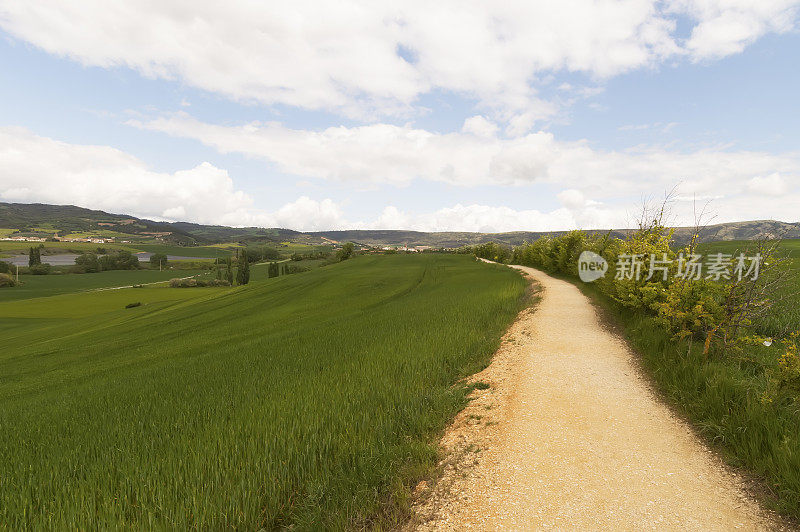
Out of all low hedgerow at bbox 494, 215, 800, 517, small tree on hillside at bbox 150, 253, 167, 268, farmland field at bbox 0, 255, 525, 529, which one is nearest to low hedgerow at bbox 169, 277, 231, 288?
small tree on hillside at bbox 150, 253, 167, 268

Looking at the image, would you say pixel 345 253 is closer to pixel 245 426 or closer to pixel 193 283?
pixel 193 283

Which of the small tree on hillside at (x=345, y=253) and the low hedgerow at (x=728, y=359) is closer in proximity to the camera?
the low hedgerow at (x=728, y=359)

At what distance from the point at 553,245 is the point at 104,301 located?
84.6 metres

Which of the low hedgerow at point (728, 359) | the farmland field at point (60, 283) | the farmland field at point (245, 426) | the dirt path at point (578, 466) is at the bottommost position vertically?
the farmland field at point (60, 283)

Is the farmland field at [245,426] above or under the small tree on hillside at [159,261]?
above

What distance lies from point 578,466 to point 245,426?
7.06m

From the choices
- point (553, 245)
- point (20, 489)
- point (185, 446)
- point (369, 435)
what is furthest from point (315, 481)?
point (553, 245)

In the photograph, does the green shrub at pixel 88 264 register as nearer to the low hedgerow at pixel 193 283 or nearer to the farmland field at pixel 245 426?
the low hedgerow at pixel 193 283

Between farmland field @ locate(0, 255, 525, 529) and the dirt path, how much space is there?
2.81 feet

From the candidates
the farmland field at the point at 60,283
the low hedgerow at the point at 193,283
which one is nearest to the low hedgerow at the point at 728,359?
the low hedgerow at the point at 193,283

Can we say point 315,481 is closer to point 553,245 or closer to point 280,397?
point 280,397

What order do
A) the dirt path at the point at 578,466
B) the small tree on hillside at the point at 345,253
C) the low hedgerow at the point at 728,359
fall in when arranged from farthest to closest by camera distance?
the small tree on hillside at the point at 345,253
the low hedgerow at the point at 728,359
the dirt path at the point at 578,466

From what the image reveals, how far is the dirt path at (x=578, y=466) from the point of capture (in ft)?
14.8

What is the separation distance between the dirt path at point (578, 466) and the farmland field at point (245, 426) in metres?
0.86
